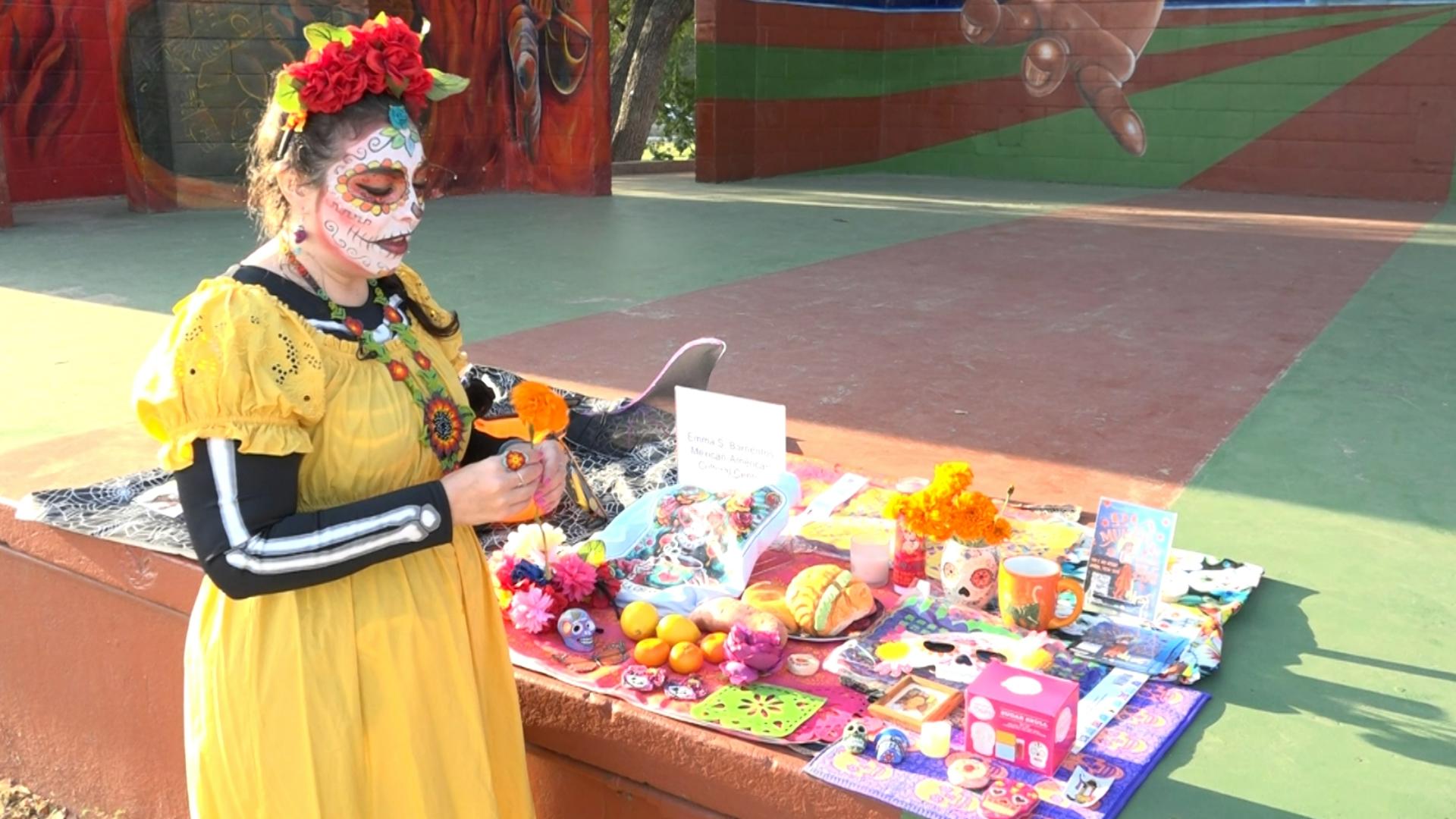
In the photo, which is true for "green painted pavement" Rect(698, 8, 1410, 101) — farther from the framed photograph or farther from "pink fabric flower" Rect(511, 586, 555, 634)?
the framed photograph

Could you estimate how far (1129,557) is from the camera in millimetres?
2445

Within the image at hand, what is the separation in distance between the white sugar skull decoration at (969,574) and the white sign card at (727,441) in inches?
17.7

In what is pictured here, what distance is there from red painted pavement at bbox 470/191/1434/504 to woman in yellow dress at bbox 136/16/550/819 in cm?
189

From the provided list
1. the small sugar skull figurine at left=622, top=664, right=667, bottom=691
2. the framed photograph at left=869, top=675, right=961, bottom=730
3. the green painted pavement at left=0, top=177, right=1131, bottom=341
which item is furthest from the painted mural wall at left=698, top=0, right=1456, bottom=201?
the framed photograph at left=869, top=675, right=961, bottom=730

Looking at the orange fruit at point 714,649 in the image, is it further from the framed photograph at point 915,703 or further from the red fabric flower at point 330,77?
the red fabric flower at point 330,77

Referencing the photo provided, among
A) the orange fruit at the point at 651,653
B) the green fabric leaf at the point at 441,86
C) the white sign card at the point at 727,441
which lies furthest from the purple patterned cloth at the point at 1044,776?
the green fabric leaf at the point at 441,86

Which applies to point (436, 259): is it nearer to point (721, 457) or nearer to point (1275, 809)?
point (721, 457)

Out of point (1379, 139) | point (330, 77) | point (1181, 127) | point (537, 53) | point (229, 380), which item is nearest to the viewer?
point (229, 380)

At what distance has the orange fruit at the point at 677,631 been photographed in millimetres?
2357

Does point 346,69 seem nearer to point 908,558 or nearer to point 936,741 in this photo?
point 936,741

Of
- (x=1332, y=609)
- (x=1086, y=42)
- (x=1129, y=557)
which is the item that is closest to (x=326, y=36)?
(x=1129, y=557)

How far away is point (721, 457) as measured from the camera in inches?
114

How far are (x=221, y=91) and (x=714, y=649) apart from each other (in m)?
9.95

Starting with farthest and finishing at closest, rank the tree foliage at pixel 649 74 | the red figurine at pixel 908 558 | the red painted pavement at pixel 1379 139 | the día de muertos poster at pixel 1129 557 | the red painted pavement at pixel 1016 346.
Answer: the tree foliage at pixel 649 74 → the red painted pavement at pixel 1379 139 → the red painted pavement at pixel 1016 346 → the red figurine at pixel 908 558 → the día de muertos poster at pixel 1129 557
